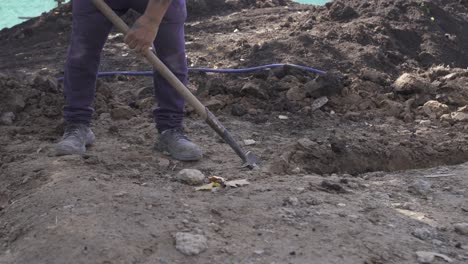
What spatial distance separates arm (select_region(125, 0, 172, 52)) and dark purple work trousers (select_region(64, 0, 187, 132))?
31cm

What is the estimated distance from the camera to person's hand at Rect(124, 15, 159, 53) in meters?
3.44

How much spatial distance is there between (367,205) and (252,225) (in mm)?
649

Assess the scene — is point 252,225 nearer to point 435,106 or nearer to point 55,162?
→ point 55,162

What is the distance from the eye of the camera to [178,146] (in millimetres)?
3908

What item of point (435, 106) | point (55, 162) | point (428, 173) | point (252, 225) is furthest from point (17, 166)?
point (435, 106)

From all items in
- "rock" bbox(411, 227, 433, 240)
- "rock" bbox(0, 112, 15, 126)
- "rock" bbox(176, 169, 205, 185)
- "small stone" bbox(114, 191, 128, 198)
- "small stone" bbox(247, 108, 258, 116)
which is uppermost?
"rock" bbox(0, 112, 15, 126)

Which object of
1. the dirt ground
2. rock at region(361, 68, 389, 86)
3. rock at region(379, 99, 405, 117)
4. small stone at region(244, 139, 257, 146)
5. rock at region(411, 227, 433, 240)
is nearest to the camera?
the dirt ground

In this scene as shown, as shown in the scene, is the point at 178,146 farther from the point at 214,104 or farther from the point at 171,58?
the point at 214,104

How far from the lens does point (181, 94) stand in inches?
146

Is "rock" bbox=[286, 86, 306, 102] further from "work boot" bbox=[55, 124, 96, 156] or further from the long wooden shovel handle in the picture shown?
"work boot" bbox=[55, 124, 96, 156]

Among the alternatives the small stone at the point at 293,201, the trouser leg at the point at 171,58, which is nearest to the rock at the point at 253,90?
the trouser leg at the point at 171,58

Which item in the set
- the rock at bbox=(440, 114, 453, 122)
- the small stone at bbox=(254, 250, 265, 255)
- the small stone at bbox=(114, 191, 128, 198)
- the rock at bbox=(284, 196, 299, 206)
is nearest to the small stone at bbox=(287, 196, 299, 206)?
the rock at bbox=(284, 196, 299, 206)

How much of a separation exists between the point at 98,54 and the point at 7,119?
1.19m

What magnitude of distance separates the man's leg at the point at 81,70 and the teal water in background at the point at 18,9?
6.20 m
